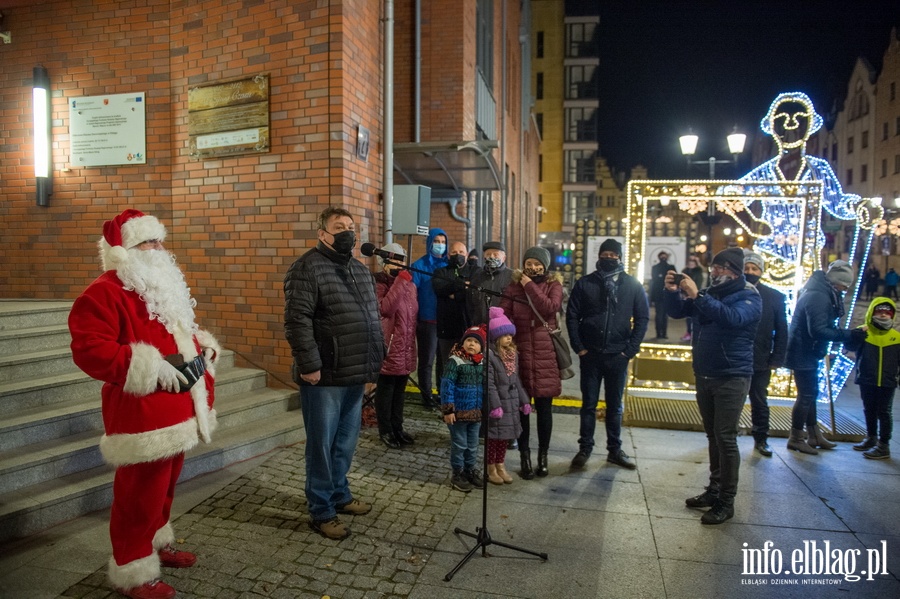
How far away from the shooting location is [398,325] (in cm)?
577

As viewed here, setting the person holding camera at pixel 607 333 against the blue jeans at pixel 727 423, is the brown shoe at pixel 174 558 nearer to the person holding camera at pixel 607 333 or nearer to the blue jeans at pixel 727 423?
the person holding camera at pixel 607 333

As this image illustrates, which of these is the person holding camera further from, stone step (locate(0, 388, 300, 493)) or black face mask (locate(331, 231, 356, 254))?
stone step (locate(0, 388, 300, 493))

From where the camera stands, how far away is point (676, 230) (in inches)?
708

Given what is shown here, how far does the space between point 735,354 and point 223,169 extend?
5.62 m

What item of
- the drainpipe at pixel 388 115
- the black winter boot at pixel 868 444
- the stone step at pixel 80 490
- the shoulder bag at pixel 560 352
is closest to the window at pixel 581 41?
the drainpipe at pixel 388 115

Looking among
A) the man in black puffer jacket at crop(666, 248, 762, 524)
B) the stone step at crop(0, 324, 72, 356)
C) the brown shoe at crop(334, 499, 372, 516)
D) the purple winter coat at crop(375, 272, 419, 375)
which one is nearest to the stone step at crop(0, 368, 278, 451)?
the stone step at crop(0, 324, 72, 356)

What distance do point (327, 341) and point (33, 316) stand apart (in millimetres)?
3676

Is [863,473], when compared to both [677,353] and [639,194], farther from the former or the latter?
[639,194]

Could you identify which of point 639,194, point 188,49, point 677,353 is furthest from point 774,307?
point 188,49

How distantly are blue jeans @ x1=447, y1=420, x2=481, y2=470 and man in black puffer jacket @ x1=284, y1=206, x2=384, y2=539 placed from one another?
1.04 m

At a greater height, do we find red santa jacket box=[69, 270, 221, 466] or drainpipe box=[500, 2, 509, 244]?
drainpipe box=[500, 2, 509, 244]

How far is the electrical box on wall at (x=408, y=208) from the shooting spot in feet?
24.2

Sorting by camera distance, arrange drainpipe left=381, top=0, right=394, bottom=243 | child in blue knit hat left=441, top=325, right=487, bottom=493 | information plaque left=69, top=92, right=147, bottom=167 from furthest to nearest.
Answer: drainpipe left=381, top=0, right=394, bottom=243
information plaque left=69, top=92, right=147, bottom=167
child in blue knit hat left=441, top=325, right=487, bottom=493

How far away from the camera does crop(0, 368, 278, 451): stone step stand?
13.8ft
